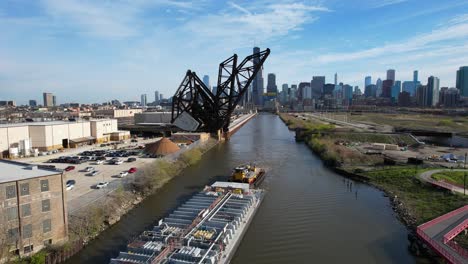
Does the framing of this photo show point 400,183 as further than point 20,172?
Yes

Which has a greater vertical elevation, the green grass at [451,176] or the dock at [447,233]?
the green grass at [451,176]

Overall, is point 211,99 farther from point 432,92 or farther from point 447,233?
point 432,92

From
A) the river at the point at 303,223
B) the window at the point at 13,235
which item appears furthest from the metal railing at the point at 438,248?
the window at the point at 13,235

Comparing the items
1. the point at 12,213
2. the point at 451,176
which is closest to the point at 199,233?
the point at 12,213

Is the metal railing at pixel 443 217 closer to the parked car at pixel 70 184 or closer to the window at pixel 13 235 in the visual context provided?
the window at pixel 13 235

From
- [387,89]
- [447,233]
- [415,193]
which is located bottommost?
[415,193]
